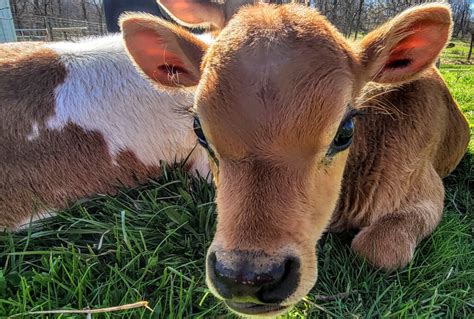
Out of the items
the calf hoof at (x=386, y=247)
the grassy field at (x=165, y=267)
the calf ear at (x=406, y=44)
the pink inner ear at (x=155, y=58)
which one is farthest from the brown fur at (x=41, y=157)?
the calf ear at (x=406, y=44)

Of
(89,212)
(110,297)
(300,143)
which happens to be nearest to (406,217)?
(300,143)

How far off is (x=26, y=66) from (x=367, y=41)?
2.40m

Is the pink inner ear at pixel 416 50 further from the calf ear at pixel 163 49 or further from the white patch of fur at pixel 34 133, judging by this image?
the white patch of fur at pixel 34 133

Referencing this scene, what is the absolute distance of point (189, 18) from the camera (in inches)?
177

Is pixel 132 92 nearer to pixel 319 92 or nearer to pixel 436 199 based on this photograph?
pixel 319 92

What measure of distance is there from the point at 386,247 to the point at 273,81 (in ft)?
4.45

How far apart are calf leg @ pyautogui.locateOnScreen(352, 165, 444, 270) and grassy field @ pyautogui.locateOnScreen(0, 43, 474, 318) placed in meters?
0.07

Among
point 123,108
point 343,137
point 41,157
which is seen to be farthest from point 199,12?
point 343,137

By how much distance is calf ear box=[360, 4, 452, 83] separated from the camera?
2.32 meters

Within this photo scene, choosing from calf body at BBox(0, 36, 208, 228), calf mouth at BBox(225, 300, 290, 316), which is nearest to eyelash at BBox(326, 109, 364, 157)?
calf mouth at BBox(225, 300, 290, 316)

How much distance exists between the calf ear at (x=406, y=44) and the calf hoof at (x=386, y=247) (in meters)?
0.92

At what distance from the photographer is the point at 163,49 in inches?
105

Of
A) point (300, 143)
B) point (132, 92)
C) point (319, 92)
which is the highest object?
point (319, 92)

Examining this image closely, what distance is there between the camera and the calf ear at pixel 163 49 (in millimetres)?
2584
